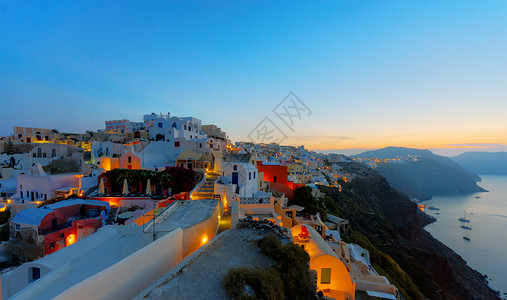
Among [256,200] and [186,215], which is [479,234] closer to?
[256,200]

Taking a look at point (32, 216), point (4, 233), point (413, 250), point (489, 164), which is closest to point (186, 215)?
point (32, 216)

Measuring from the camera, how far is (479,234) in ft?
130

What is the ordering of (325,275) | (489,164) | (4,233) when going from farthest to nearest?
(489,164) < (4,233) < (325,275)

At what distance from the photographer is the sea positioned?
95.6 ft

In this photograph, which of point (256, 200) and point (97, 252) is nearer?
point (97, 252)

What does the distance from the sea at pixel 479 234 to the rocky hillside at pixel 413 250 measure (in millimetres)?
3717

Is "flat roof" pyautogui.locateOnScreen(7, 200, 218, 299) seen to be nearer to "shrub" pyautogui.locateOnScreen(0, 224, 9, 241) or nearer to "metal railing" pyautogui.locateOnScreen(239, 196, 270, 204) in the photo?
"metal railing" pyautogui.locateOnScreen(239, 196, 270, 204)

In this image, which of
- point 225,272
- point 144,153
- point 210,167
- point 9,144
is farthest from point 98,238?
point 9,144

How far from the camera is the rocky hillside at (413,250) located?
1931 centimetres

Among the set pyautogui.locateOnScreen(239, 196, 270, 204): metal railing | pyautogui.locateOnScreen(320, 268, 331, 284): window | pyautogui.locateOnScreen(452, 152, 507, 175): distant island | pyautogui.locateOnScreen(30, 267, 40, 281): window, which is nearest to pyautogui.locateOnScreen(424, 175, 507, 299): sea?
pyautogui.locateOnScreen(320, 268, 331, 284): window

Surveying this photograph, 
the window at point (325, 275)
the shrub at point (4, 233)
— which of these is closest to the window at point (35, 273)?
the window at point (325, 275)

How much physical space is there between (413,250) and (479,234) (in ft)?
98.3

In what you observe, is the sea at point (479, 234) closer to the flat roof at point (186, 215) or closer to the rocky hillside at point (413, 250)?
the rocky hillside at point (413, 250)

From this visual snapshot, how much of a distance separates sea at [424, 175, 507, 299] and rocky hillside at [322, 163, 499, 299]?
372cm
